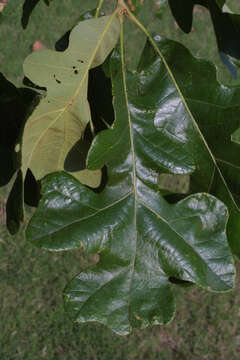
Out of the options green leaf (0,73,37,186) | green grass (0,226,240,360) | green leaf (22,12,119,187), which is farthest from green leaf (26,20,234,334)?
green grass (0,226,240,360)

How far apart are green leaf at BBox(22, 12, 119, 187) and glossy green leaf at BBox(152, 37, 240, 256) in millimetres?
190

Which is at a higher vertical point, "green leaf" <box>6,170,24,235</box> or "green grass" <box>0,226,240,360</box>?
"green leaf" <box>6,170,24,235</box>

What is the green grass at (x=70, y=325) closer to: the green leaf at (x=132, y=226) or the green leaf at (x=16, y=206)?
the green leaf at (x=16, y=206)

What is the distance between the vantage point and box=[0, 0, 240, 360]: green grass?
10.9 feet

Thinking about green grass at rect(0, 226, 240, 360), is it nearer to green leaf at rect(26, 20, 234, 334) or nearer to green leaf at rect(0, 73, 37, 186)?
green leaf at rect(0, 73, 37, 186)

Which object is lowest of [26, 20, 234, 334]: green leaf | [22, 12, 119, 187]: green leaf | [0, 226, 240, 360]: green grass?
[0, 226, 240, 360]: green grass

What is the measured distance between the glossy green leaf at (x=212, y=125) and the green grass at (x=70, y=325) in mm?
2392

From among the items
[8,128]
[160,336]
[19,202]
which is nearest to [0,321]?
[160,336]

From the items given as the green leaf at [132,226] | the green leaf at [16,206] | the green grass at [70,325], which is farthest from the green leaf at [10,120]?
the green grass at [70,325]

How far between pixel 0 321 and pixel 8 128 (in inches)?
86.7

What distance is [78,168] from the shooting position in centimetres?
132

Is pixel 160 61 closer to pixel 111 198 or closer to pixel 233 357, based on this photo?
pixel 111 198

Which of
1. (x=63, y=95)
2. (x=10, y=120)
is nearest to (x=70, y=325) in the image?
(x=10, y=120)

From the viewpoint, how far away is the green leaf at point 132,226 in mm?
1118
